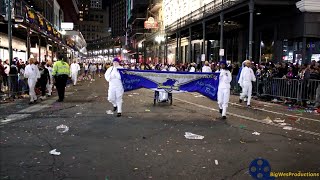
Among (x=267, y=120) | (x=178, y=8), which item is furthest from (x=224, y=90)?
(x=178, y=8)

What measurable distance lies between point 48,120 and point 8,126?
1.24m

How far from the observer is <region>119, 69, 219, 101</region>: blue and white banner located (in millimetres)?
12609

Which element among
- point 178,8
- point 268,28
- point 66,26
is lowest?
point 268,28

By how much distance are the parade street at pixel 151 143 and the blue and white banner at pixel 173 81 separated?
796 millimetres

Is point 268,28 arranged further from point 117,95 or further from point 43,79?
point 117,95

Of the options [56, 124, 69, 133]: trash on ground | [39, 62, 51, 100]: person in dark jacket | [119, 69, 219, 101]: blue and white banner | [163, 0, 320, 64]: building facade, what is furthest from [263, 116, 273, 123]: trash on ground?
[39, 62, 51, 100]: person in dark jacket

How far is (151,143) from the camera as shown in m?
8.06

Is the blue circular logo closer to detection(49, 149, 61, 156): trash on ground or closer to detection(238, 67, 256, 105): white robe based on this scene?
detection(49, 149, 61, 156): trash on ground

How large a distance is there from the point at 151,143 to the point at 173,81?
5.51 m

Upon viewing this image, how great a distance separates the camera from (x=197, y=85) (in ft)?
42.7

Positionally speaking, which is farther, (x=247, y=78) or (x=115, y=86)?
(x=247, y=78)

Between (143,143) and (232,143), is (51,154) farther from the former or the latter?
(232,143)

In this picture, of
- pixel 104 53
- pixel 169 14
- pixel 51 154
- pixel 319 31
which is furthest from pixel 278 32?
pixel 104 53

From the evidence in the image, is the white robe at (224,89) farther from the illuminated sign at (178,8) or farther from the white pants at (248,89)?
the illuminated sign at (178,8)
